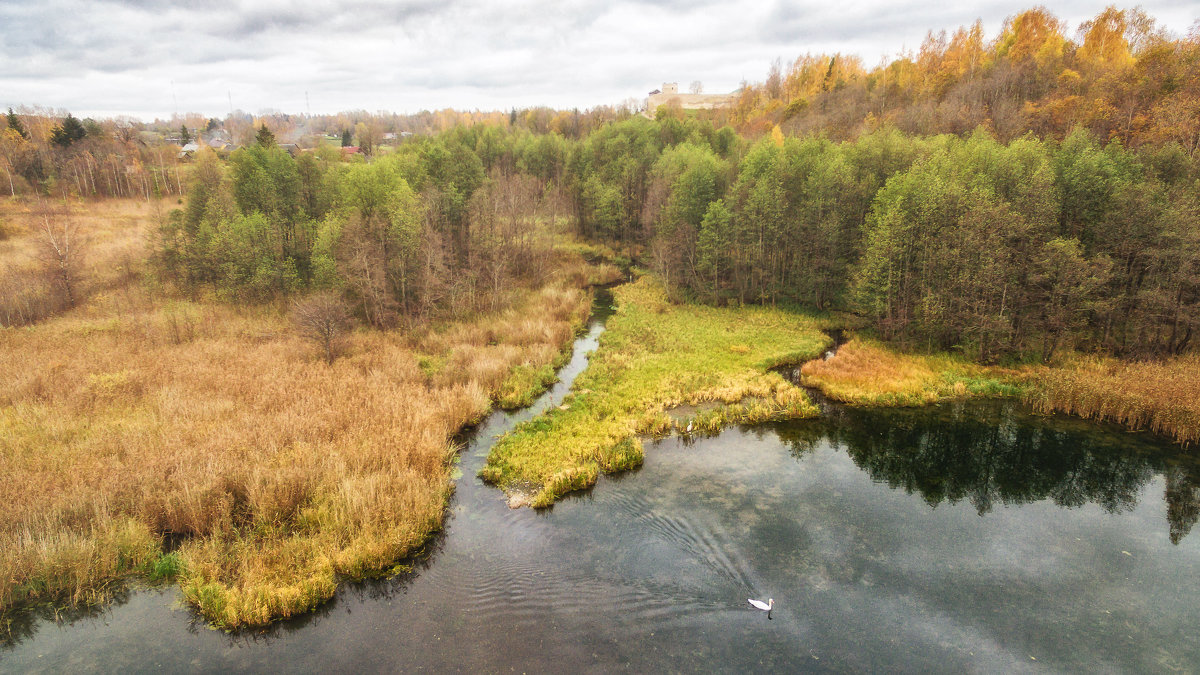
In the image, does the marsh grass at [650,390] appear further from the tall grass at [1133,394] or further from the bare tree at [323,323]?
the bare tree at [323,323]

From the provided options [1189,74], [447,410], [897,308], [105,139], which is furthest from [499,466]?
[105,139]

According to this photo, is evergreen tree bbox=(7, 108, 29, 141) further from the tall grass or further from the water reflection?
the tall grass

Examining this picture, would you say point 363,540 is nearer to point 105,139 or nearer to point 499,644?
point 499,644

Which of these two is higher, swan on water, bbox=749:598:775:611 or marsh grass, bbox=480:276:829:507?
marsh grass, bbox=480:276:829:507

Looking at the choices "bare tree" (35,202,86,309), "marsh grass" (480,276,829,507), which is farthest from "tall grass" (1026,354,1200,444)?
"bare tree" (35,202,86,309)

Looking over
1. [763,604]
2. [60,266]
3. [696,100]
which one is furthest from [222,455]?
[696,100]

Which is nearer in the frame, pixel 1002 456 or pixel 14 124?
pixel 1002 456

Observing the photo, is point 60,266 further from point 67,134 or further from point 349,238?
point 67,134
